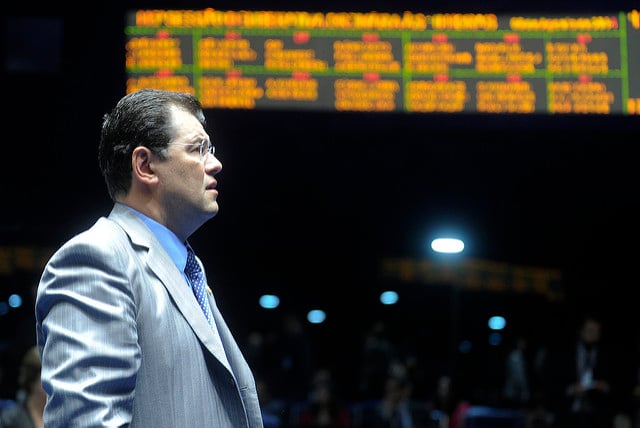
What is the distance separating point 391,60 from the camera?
5270 millimetres

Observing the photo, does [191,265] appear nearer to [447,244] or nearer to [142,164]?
[142,164]

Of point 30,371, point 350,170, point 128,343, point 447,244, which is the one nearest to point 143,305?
point 128,343

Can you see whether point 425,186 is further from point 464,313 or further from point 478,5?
point 464,313

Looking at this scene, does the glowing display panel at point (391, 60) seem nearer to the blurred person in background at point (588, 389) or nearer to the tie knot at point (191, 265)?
the blurred person in background at point (588, 389)

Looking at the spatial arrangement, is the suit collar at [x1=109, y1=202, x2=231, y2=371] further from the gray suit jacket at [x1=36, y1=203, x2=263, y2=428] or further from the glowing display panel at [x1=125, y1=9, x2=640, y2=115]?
the glowing display panel at [x1=125, y1=9, x2=640, y2=115]

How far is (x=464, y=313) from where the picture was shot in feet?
77.7

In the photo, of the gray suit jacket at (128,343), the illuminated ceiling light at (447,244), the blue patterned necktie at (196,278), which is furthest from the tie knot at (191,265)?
the illuminated ceiling light at (447,244)

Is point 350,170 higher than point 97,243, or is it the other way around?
point 350,170

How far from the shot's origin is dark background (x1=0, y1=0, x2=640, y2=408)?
5.48 metres

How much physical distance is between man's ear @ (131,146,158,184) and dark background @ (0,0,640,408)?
12.1 ft

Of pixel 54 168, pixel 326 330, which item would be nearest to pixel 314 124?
pixel 54 168

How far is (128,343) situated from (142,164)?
14.6 inches

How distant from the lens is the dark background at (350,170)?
5.48 meters

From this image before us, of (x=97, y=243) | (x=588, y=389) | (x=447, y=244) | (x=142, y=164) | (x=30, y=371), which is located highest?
(x=142, y=164)
